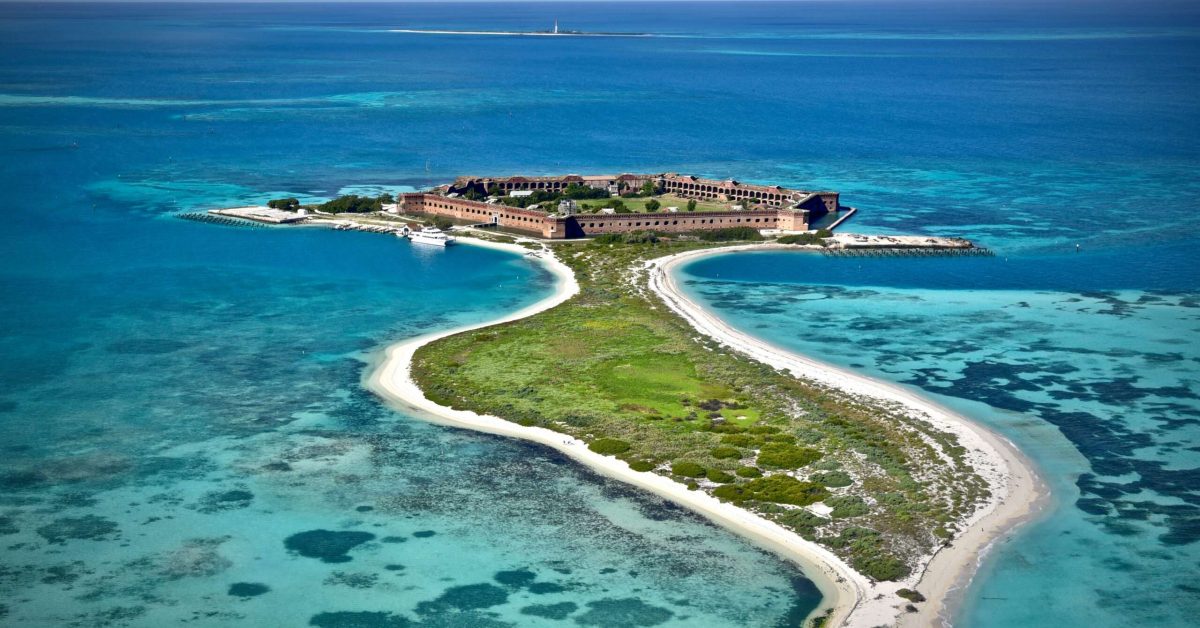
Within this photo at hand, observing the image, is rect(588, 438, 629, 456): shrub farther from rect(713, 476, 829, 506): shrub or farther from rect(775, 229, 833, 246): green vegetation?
rect(775, 229, 833, 246): green vegetation

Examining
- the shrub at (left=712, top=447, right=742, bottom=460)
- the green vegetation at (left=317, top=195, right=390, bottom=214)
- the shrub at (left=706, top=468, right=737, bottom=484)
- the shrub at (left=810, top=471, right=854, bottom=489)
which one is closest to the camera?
the shrub at (left=810, top=471, right=854, bottom=489)

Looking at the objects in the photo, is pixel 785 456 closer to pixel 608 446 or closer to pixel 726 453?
pixel 726 453

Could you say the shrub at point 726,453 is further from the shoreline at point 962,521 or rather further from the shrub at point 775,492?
the shoreline at point 962,521

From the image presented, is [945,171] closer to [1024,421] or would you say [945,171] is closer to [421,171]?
[421,171]

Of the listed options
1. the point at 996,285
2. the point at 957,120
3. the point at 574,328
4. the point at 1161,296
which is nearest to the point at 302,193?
the point at 574,328

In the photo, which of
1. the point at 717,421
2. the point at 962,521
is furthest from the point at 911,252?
the point at 962,521

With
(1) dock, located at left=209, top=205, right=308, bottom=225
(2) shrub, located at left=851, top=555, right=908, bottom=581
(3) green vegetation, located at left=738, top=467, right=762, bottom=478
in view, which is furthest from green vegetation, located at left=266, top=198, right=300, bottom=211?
(2) shrub, located at left=851, top=555, right=908, bottom=581

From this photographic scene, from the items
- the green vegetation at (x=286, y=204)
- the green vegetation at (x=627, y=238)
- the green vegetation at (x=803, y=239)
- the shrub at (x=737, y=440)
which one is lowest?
the shrub at (x=737, y=440)

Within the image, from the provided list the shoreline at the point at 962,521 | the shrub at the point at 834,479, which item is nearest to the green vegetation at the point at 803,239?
the shoreline at the point at 962,521
